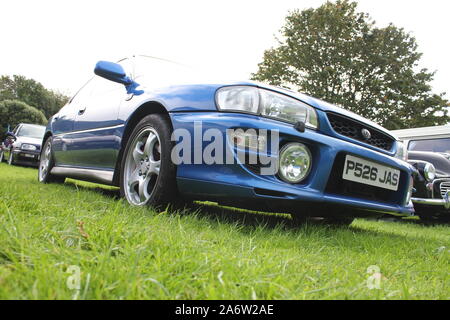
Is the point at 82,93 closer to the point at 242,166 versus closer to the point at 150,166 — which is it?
the point at 150,166

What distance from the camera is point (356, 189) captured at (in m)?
2.42

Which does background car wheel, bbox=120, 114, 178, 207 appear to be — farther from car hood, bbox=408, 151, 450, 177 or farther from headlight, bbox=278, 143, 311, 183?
car hood, bbox=408, 151, 450, 177

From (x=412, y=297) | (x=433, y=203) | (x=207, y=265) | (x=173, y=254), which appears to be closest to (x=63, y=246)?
(x=173, y=254)

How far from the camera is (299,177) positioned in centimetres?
207

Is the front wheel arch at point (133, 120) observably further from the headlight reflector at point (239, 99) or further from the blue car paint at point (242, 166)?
the headlight reflector at point (239, 99)

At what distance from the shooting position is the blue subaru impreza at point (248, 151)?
198cm

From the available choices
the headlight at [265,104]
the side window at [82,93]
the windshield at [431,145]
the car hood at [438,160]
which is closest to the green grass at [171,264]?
the headlight at [265,104]

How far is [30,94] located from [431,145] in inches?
1791

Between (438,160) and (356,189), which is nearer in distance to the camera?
(356,189)

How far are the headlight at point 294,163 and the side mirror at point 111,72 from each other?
155 cm

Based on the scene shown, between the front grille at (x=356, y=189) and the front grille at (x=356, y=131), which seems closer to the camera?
the front grille at (x=356, y=189)

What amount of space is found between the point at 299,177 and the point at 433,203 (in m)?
3.42

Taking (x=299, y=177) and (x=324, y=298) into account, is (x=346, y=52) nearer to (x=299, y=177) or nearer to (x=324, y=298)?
(x=299, y=177)

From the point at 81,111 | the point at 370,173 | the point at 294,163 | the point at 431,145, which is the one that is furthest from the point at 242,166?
the point at 431,145
